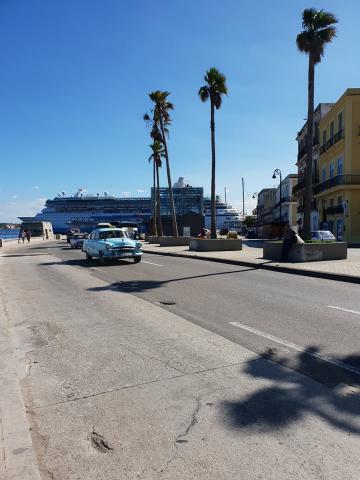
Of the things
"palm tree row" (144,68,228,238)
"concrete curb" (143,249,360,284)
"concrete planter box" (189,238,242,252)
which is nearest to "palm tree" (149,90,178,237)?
"palm tree row" (144,68,228,238)

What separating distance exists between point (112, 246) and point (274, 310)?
10.8 meters

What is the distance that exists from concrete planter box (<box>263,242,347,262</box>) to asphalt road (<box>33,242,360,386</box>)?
2.67 metres

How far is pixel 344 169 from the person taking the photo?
40.3 meters

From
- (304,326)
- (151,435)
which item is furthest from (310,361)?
(151,435)

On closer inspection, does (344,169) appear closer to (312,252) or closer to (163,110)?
(163,110)

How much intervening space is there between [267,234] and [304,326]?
181 ft

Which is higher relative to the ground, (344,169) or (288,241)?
(344,169)

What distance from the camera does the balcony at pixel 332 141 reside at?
40.8 meters

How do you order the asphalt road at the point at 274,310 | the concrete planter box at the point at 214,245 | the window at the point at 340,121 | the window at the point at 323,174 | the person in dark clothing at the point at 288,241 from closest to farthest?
1. the asphalt road at the point at 274,310
2. the person in dark clothing at the point at 288,241
3. the concrete planter box at the point at 214,245
4. the window at the point at 340,121
5. the window at the point at 323,174

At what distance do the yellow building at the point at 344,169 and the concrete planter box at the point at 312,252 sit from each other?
→ 20.3 m

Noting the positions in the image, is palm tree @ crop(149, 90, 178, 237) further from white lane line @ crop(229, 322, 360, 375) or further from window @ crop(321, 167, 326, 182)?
white lane line @ crop(229, 322, 360, 375)

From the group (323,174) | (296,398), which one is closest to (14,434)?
(296,398)

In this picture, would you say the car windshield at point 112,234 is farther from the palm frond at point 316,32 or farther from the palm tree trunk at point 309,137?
the palm frond at point 316,32

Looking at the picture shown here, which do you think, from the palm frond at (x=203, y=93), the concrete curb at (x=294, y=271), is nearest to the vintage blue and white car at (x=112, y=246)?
the concrete curb at (x=294, y=271)
